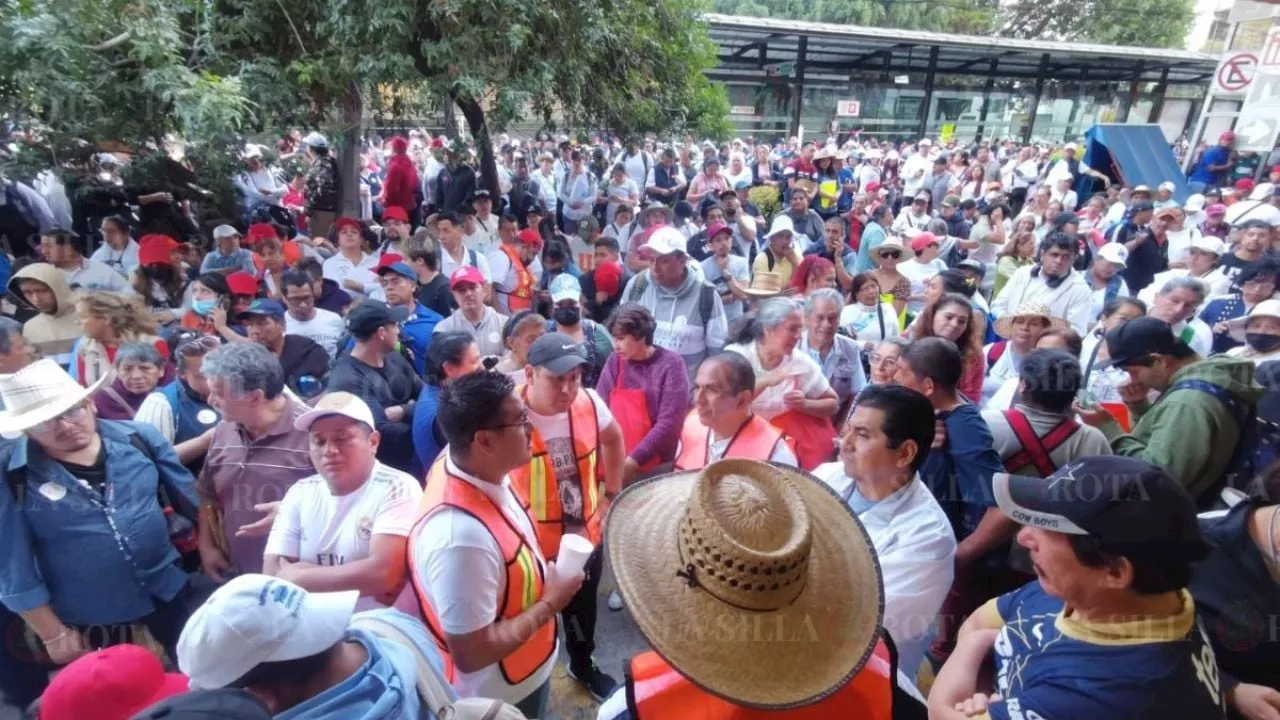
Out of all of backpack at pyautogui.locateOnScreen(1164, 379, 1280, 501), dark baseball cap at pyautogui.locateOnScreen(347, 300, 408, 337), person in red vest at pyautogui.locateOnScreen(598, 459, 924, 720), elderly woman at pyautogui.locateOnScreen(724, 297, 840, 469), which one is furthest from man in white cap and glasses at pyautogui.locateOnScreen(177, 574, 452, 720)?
backpack at pyautogui.locateOnScreen(1164, 379, 1280, 501)

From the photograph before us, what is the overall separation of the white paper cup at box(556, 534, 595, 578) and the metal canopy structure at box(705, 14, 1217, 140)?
13507 mm

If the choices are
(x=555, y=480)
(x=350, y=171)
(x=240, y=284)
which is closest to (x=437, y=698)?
(x=555, y=480)

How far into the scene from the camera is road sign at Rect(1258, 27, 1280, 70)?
39.4ft

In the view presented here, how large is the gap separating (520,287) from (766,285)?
7.30 feet

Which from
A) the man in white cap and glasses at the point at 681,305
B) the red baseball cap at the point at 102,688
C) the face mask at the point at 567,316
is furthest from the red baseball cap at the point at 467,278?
the red baseball cap at the point at 102,688

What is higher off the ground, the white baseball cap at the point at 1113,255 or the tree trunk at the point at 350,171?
the tree trunk at the point at 350,171

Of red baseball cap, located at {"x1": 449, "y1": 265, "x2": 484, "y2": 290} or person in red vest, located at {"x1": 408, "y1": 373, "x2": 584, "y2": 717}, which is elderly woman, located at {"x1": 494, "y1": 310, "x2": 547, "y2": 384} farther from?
person in red vest, located at {"x1": 408, "y1": 373, "x2": 584, "y2": 717}

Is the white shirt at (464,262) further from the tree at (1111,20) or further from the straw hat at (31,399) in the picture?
the tree at (1111,20)

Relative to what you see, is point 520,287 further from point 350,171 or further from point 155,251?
point 350,171

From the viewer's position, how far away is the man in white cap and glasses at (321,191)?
27.1 ft

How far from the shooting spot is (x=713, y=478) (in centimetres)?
146

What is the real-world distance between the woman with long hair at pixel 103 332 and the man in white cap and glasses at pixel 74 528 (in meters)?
1.17

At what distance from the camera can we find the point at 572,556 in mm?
2006

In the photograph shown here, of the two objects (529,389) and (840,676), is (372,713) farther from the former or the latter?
(529,389)
